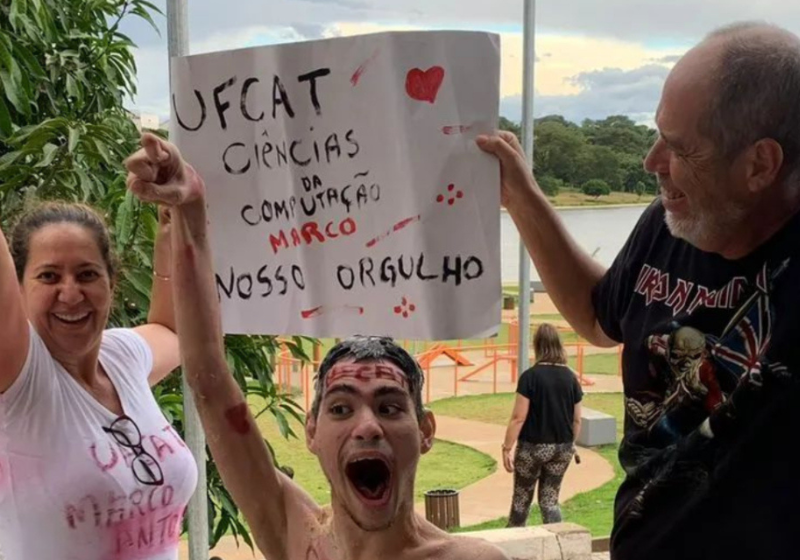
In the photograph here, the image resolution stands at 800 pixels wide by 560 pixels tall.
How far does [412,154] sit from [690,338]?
0.59 meters

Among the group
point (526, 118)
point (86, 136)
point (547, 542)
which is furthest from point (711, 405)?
point (547, 542)

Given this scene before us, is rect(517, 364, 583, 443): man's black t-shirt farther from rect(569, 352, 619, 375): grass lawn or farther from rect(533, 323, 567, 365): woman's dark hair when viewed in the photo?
rect(569, 352, 619, 375): grass lawn

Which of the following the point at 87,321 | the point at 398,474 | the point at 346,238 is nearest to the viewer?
the point at 398,474

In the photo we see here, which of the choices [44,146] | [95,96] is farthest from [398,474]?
[95,96]

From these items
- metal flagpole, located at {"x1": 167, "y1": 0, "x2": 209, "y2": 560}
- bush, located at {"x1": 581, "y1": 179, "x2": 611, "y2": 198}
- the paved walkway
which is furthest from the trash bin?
bush, located at {"x1": 581, "y1": 179, "x2": 611, "y2": 198}

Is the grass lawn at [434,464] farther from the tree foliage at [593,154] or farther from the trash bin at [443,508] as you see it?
the tree foliage at [593,154]

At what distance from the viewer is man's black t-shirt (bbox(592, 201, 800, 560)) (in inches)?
55.3

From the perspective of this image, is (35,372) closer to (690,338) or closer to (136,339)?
(136,339)

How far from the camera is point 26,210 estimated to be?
1982 millimetres

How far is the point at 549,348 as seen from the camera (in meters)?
6.00

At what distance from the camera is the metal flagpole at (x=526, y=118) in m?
2.93

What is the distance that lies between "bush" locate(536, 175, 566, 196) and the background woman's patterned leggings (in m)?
4.17

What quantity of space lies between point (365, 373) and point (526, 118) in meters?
1.80

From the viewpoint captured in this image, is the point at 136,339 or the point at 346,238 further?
the point at 136,339
